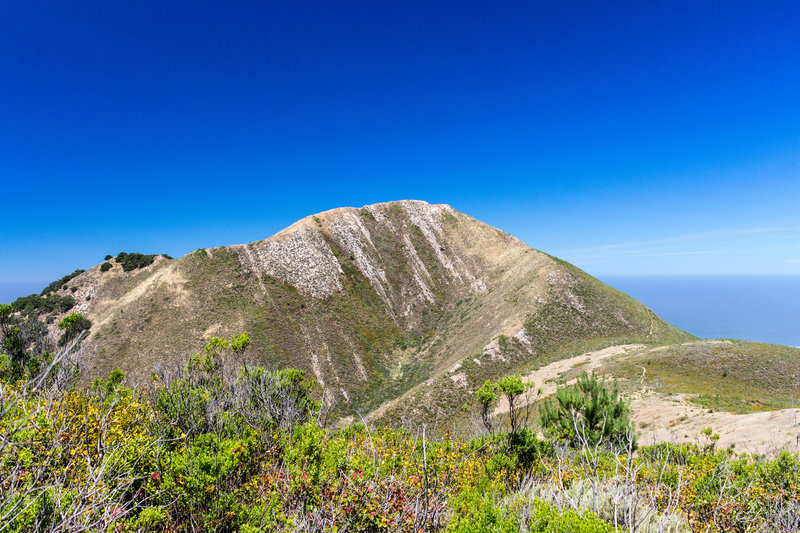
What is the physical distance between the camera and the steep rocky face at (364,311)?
41625 millimetres

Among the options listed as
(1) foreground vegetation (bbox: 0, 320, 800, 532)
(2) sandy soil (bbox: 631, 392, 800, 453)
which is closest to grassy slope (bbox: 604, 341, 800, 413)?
(2) sandy soil (bbox: 631, 392, 800, 453)

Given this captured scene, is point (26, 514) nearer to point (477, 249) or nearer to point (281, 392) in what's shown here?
point (281, 392)

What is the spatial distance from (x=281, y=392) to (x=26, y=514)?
11.9 metres

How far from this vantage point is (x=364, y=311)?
5703 cm

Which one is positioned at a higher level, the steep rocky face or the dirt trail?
the steep rocky face

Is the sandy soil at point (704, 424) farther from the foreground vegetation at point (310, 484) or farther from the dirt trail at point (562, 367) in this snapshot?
the foreground vegetation at point (310, 484)

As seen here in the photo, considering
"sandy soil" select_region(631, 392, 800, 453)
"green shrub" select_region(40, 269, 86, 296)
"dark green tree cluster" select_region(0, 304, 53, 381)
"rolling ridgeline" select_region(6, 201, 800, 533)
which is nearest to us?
"rolling ridgeline" select_region(6, 201, 800, 533)

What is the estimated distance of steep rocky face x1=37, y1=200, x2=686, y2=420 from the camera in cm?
4162

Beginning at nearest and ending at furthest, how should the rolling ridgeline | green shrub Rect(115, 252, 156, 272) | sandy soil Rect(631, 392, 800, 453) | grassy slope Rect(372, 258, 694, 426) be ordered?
1. the rolling ridgeline
2. sandy soil Rect(631, 392, 800, 453)
3. grassy slope Rect(372, 258, 694, 426)
4. green shrub Rect(115, 252, 156, 272)

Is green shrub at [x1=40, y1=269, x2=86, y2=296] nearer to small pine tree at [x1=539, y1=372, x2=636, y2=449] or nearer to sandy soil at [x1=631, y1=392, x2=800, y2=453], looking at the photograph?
small pine tree at [x1=539, y1=372, x2=636, y2=449]

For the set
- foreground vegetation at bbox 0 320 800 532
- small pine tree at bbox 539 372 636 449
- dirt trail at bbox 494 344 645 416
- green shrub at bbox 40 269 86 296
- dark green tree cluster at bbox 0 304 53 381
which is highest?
green shrub at bbox 40 269 86 296

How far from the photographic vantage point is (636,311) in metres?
52.5

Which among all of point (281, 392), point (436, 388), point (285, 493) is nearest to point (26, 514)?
point (285, 493)

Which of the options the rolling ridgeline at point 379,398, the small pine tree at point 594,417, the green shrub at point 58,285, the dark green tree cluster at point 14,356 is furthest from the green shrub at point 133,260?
the small pine tree at point 594,417
